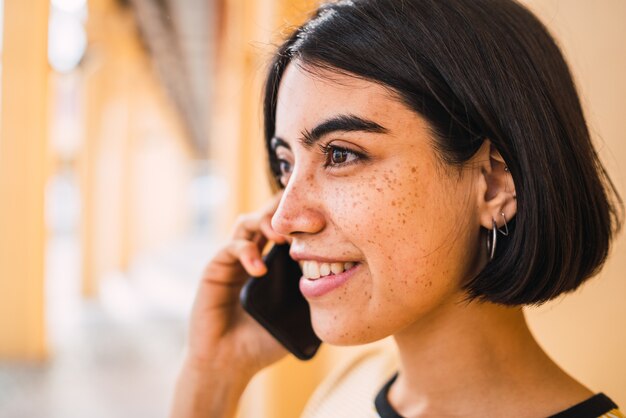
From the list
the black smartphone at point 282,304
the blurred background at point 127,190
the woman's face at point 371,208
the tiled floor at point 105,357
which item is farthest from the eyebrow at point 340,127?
the tiled floor at point 105,357

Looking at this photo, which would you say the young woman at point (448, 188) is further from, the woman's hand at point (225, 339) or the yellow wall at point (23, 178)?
the yellow wall at point (23, 178)

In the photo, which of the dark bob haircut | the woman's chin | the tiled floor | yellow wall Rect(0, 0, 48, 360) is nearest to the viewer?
the dark bob haircut

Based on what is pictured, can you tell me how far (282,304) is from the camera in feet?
4.69

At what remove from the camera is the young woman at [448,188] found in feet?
3.15

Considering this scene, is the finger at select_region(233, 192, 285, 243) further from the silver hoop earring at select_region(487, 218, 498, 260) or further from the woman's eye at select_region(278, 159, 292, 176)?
the silver hoop earring at select_region(487, 218, 498, 260)

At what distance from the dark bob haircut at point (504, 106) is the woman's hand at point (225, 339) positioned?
1.81 ft

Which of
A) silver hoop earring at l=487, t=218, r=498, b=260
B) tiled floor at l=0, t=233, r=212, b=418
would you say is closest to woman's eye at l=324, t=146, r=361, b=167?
silver hoop earring at l=487, t=218, r=498, b=260

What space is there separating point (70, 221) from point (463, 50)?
21.4 m

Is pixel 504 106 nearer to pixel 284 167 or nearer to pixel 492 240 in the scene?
pixel 492 240

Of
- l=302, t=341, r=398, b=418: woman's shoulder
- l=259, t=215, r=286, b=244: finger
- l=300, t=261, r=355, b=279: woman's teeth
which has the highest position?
l=259, t=215, r=286, b=244: finger

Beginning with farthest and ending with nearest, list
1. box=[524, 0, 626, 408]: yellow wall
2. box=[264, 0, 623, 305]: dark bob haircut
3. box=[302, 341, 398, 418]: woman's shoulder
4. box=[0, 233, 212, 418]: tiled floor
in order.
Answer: box=[0, 233, 212, 418]: tiled floor < box=[302, 341, 398, 418]: woman's shoulder < box=[524, 0, 626, 408]: yellow wall < box=[264, 0, 623, 305]: dark bob haircut

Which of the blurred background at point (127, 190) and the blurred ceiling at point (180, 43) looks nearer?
the blurred background at point (127, 190)

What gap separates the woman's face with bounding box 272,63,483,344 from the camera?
997 millimetres

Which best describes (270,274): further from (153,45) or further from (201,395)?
(153,45)
